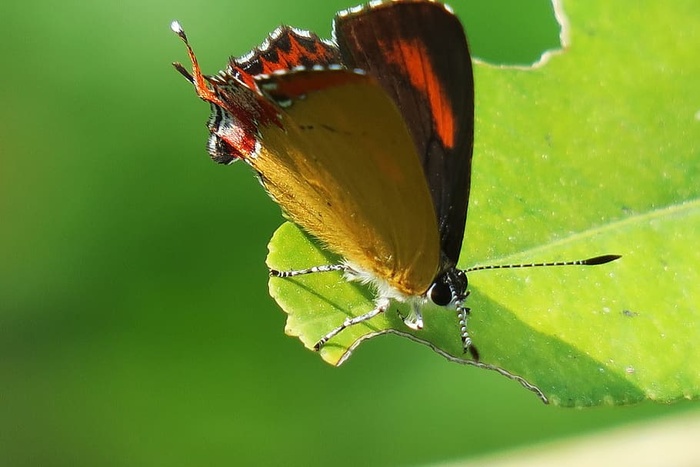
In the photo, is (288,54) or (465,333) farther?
(288,54)

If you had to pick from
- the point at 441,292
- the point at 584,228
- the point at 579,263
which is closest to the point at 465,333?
the point at 441,292

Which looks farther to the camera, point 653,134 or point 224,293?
point 224,293

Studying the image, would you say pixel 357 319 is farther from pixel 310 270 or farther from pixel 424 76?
pixel 424 76

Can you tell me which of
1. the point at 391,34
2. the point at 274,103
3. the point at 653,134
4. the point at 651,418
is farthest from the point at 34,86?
the point at 651,418

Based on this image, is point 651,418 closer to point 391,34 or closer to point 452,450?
point 452,450

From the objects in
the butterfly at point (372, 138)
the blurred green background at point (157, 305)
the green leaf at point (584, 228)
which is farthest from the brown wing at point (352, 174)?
the blurred green background at point (157, 305)

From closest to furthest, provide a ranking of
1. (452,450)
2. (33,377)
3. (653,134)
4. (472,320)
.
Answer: (472,320)
(653,134)
(33,377)
(452,450)

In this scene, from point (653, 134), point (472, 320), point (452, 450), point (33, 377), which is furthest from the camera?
point (452, 450)
